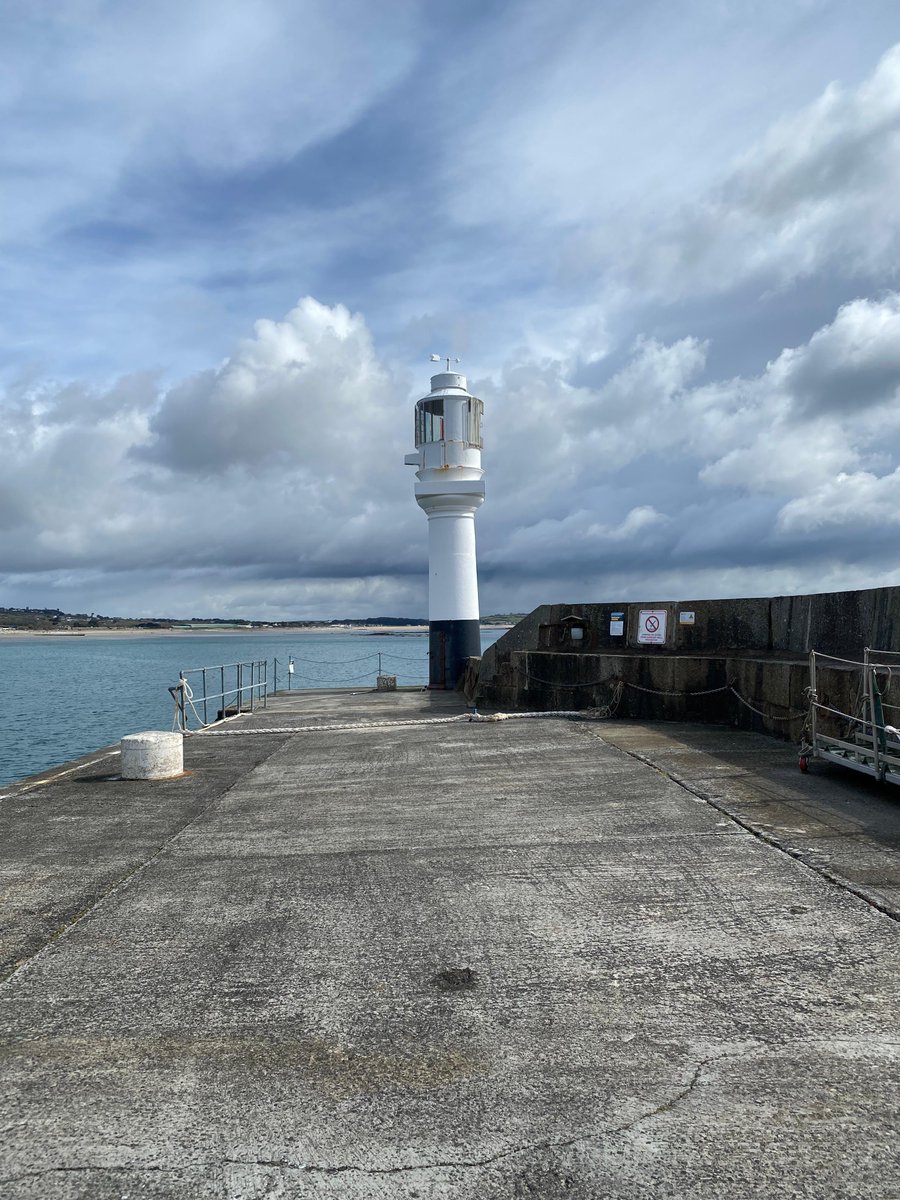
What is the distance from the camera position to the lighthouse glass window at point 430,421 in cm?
2227

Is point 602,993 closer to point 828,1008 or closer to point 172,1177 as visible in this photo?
point 828,1008

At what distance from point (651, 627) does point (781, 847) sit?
9632mm

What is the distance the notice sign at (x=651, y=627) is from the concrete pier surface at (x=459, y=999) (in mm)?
7553

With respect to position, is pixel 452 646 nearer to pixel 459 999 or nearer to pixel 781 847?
pixel 781 847

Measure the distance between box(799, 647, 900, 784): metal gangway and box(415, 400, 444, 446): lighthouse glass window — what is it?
13.8 meters

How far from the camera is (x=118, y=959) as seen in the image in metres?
4.51

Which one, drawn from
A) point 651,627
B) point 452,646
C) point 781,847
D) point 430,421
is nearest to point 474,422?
point 430,421

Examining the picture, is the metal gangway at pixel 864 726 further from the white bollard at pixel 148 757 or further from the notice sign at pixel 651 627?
the white bollard at pixel 148 757

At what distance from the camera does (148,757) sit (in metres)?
9.57

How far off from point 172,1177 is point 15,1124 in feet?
2.37

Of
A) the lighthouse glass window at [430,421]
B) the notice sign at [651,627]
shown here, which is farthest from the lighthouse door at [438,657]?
the notice sign at [651,627]

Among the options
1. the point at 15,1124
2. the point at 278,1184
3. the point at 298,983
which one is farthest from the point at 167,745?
the point at 278,1184

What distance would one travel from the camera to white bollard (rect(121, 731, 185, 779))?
31.4ft

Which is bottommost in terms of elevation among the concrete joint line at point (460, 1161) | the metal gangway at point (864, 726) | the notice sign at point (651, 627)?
the concrete joint line at point (460, 1161)
